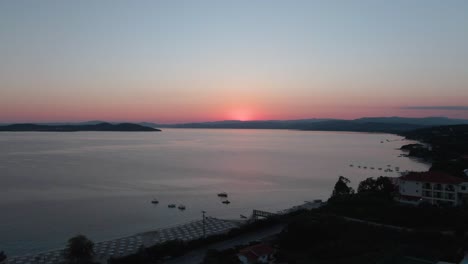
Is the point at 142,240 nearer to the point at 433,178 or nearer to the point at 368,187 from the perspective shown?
the point at 368,187

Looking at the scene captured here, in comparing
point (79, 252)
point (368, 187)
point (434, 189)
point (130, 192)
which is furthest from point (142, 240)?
point (434, 189)

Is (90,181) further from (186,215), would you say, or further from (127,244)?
(127,244)

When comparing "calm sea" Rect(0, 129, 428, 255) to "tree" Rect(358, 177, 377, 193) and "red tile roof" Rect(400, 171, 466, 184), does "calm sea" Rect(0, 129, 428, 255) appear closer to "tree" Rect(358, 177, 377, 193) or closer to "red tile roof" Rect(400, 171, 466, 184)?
"tree" Rect(358, 177, 377, 193)

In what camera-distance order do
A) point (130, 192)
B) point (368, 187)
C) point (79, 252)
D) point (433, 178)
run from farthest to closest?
point (130, 192) < point (368, 187) < point (433, 178) < point (79, 252)

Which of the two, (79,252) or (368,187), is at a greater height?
(368,187)

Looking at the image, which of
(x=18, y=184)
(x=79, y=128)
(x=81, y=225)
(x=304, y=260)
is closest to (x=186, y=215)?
(x=81, y=225)

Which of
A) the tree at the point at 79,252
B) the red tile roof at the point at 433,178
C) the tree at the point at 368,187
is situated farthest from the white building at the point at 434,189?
the tree at the point at 79,252
